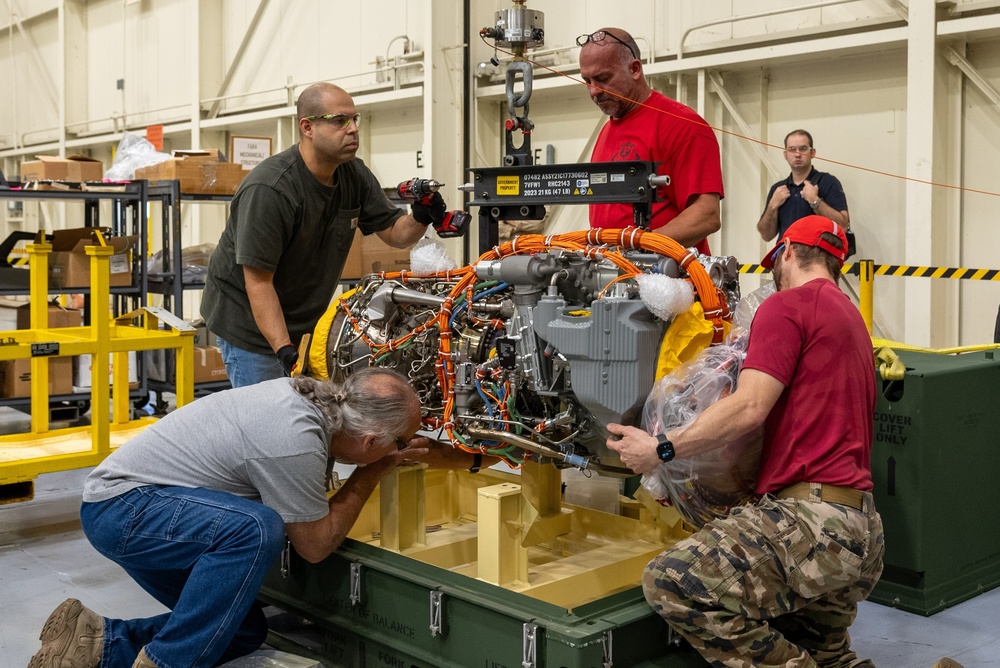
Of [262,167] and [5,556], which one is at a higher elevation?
[262,167]

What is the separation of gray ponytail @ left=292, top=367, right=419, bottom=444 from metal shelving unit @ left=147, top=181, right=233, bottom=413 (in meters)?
4.54

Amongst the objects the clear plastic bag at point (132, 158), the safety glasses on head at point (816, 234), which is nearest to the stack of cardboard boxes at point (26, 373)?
the clear plastic bag at point (132, 158)

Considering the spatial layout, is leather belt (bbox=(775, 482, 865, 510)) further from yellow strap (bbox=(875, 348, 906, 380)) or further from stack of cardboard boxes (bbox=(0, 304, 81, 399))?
stack of cardboard boxes (bbox=(0, 304, 81, 399))

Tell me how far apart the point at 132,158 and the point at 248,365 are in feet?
16.9

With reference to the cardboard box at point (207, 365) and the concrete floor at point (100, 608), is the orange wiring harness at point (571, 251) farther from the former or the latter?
the cardboard box at point (207, 365)

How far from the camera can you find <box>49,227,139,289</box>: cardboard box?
6.77 metres

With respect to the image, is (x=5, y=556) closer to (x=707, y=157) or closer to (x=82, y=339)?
(x=82, y=339)

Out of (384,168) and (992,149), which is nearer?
(992,149)

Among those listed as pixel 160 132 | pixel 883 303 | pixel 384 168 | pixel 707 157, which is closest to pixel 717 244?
pixel 883 303

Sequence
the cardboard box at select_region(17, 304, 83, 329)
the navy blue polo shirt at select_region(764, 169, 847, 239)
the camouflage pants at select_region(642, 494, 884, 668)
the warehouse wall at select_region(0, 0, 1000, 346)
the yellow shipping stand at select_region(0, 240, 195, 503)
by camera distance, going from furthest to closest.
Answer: the cardboard box at select_region(17, 304, 83, 329)
the navy blue polo shirt at select_region(764, 169, 847, 239)
the warehouse wall at select_region(0, 0, 1000, 346)
the yellow shipping stand at select_region(0, 240, 195, 503)
the camouflage pants at select_region(642, 494, 884, 668)

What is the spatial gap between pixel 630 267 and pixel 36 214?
15.6m

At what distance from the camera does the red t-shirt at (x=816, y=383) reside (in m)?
2.53

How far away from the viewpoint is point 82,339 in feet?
15.9

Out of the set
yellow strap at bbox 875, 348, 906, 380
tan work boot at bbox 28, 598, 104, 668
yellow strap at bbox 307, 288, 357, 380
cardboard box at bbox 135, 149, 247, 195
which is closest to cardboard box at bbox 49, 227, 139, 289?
cardboard box at bbox 135, 149, 247, 195
